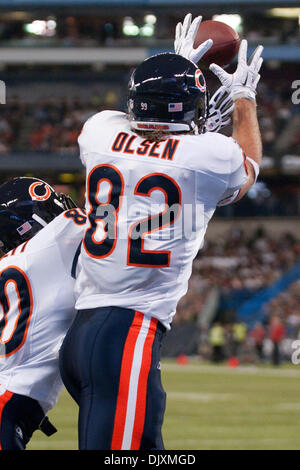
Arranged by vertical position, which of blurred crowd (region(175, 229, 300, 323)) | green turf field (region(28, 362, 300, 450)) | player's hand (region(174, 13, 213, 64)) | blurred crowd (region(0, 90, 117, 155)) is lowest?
blurred crowd (region(175, 229, 300, 323))

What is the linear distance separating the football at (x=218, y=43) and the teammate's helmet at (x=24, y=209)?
0.85 meters

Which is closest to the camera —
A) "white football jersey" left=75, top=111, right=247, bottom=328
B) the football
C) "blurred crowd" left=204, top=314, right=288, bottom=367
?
"white football jersey" left=75, top=111, right=247, bottom=328

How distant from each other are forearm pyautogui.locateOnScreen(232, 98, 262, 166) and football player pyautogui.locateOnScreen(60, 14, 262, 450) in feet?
0.12

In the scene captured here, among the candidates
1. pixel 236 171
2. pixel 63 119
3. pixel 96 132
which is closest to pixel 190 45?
pixel 96 132

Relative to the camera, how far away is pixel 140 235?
3.32m

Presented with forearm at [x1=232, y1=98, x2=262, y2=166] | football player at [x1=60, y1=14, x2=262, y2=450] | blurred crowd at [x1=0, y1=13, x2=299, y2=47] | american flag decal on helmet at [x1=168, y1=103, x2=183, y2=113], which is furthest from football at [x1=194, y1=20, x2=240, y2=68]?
blurred crowd at [x1=0, y1=13, x2=299, y2=47]

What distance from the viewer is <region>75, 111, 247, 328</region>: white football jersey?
130 inches

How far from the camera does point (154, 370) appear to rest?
327 centimetres

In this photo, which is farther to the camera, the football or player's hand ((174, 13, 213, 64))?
the football

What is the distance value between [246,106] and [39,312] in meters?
1.11

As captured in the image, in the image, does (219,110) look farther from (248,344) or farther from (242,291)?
(242,291)

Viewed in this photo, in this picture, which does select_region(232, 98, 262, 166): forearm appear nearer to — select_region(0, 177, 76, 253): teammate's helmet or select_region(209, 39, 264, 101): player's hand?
select_region(209, 39, 264, 101): player's hand

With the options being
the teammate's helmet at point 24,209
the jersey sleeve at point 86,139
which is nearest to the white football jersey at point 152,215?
the jersey sleeve at point 86,139

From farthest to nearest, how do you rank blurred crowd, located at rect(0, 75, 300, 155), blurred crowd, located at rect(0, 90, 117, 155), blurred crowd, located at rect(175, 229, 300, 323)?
blurred crowd, located at rect(0, 90, 117, 155) → blurred crowd, located at rect(0, 75, 300, 155) → blurred crowd, located at rect(175, 229, 300, 323)
